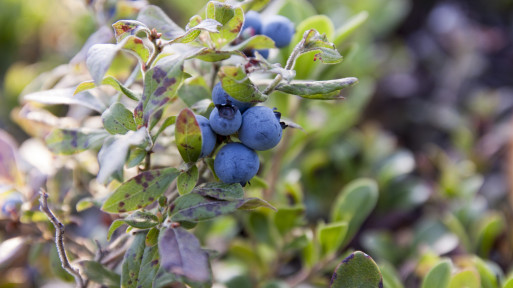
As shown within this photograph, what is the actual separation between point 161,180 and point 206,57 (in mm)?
226

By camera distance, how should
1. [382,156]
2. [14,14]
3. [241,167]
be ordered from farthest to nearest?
[14,14] → [382,156] → [241,167]

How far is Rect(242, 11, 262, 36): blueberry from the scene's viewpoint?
990 mm

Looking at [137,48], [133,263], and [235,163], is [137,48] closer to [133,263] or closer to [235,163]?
[235,163]

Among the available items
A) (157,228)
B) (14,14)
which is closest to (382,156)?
(157,228)

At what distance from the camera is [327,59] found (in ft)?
2.66

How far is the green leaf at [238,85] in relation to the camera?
75cm

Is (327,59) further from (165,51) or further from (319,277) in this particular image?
(319,277)

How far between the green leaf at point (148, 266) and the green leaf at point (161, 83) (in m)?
0.24

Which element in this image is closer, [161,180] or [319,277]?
[161,180]

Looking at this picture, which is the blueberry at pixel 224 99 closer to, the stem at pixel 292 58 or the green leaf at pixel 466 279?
the stem at pixel 292 58

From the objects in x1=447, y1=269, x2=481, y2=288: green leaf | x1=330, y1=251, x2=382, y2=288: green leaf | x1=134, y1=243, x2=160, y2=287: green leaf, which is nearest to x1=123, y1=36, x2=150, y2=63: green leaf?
x1=134, y1=243, x2=160, y2=287: green leaf

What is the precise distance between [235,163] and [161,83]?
178mm

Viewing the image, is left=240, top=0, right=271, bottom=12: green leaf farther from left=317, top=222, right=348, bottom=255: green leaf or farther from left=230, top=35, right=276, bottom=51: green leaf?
left=317, top=222, right=348, bottom=255: green leaf

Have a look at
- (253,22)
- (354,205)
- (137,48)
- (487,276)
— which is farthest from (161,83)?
(487,276)
